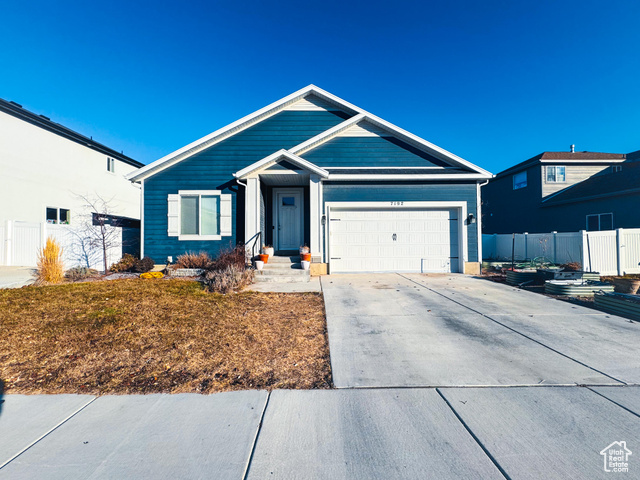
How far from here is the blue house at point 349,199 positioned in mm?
10086

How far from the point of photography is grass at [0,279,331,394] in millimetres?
2920

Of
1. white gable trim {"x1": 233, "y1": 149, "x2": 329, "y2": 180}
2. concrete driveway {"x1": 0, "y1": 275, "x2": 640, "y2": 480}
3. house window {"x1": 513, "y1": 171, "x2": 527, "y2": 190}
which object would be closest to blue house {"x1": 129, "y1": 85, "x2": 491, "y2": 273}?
white gable trim {"x1": 233, "y1": 149, "x2": 329, "y2": 180}

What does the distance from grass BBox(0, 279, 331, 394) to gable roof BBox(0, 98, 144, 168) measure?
484 inches

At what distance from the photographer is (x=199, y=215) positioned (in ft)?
33.5

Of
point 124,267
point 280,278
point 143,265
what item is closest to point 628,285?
point 280,278

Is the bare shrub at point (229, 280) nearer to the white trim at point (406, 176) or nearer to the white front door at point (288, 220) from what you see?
the white front door at point (288, 220)

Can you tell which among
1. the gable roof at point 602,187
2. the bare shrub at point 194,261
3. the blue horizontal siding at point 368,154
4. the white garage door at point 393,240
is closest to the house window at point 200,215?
the bare shrub at point 194,261

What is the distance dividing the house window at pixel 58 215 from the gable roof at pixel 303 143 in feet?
26.7

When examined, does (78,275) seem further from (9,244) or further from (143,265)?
(9,244)

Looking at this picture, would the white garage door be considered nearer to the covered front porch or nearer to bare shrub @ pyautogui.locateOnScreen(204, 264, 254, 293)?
the covered front porch

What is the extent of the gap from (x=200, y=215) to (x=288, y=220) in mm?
3112

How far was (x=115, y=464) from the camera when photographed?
1.90 m

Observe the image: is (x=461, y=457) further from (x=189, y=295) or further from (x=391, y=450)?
(x=189, y=295)

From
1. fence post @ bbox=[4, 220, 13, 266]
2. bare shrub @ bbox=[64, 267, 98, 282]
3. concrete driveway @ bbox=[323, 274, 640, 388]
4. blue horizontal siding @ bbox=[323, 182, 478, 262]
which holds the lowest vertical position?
concrete driveway @ bbox=[323, 274, 640, 388]
